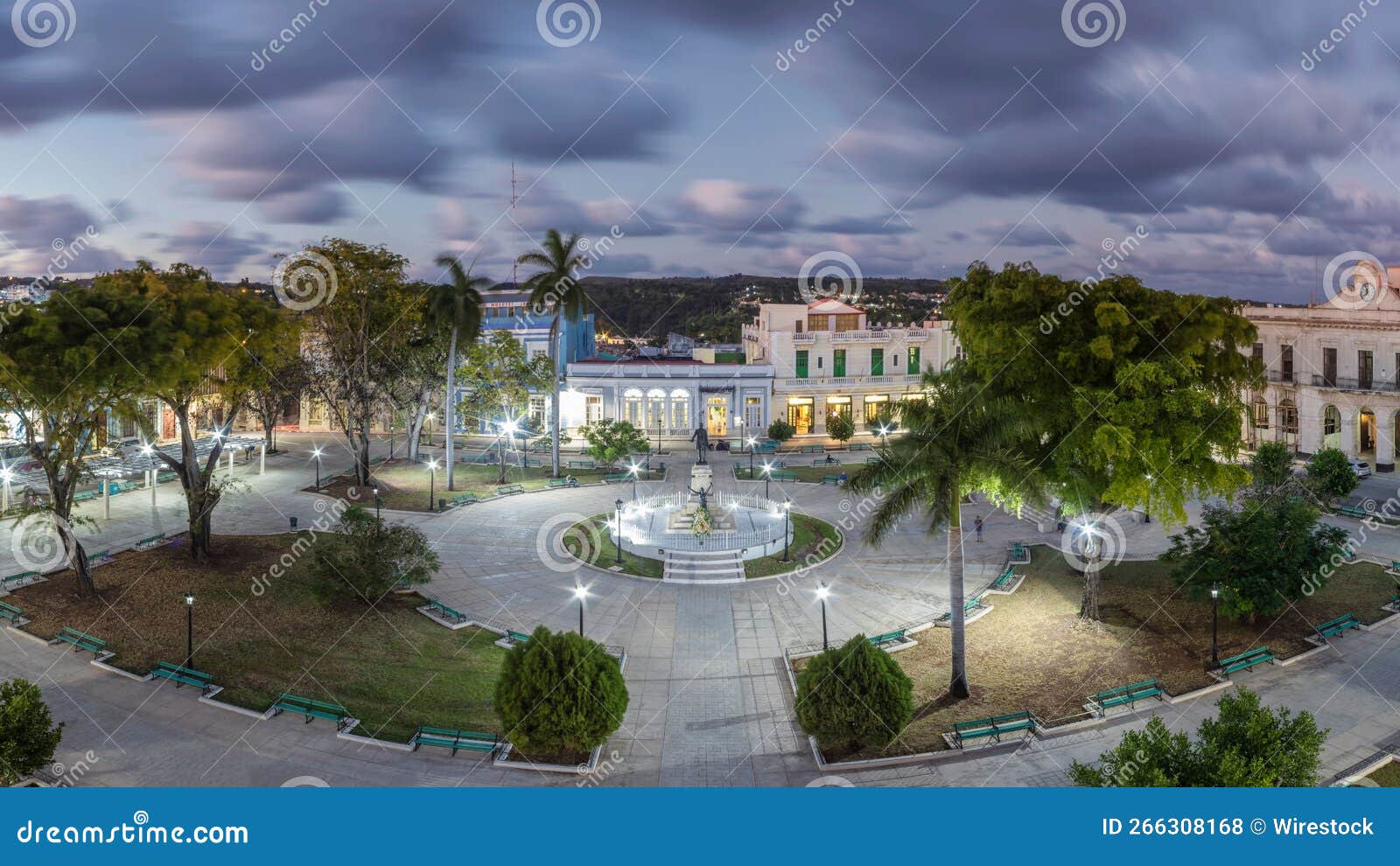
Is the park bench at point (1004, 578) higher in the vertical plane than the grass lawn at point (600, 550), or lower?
lower

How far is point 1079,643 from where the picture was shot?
21.3 metres

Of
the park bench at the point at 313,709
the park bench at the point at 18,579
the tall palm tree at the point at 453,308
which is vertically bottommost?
the park bench at the point at 313,709

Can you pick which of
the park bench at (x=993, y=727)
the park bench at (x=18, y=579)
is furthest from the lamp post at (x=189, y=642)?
the park bench at (x=993, y=727)

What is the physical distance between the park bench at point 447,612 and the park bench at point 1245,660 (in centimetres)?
1784

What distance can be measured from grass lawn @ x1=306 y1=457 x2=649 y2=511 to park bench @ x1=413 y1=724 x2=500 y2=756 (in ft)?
69.4

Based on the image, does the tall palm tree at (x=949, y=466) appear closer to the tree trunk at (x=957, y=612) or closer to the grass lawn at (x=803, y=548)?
the tree trunk at (x=957, y=612)

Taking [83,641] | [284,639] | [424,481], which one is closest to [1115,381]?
[284,639]

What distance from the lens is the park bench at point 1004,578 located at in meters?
25.6

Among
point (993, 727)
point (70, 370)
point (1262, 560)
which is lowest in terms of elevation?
point (993, 727)

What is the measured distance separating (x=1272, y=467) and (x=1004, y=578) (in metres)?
13.6

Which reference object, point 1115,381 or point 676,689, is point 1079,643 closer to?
point 1115,381

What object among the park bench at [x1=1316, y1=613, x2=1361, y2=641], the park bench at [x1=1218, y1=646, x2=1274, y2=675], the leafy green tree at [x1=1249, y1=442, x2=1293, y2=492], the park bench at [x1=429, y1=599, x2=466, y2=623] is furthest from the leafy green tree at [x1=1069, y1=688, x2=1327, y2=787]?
the leafy green tree at [x1=1249, y1=442, x2=1293, y2=492]

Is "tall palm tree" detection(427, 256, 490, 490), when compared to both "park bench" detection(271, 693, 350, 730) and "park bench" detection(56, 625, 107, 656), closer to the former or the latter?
"park bench" detection(56, 625, 107, 656)

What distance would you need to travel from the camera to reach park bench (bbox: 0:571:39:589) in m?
23.3
